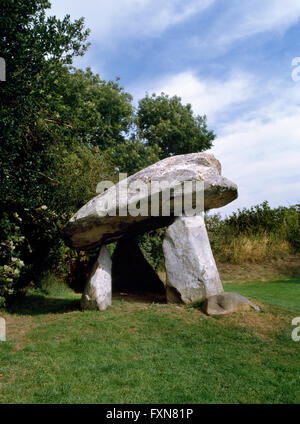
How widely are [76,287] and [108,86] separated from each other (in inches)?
634

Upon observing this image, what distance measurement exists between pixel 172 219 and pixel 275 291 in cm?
474

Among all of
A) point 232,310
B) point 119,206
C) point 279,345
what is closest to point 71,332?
point 119,206

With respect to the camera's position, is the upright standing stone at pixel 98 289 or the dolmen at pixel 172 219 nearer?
the dolmen at pixel 172 219

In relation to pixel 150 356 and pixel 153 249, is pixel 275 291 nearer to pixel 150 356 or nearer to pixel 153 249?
pixel 153 249

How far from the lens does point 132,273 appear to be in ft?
33.2

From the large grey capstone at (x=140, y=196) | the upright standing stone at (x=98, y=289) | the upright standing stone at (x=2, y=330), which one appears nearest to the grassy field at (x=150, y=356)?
the upright standing stone at (x=2, y=330)

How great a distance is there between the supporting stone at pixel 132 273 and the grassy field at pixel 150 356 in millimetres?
1681

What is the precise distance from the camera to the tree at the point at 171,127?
81.3 ft

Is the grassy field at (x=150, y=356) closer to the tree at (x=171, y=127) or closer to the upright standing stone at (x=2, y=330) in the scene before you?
the upright standing stone at (x=2, y=330)

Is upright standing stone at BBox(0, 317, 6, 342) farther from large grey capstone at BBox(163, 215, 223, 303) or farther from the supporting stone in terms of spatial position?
large grey capstone at BBox(163, 215, 223, 303)

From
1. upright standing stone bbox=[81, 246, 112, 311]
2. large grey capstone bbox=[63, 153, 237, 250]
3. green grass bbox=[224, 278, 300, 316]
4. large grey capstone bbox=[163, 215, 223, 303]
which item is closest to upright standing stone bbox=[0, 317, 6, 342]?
upright standing stone bbox=[81, 246, 112, 311]

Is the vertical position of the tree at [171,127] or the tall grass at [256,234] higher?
the tree at [171,127]

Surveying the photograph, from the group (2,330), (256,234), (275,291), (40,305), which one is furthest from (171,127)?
(2,330)

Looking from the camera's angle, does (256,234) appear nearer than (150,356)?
No
